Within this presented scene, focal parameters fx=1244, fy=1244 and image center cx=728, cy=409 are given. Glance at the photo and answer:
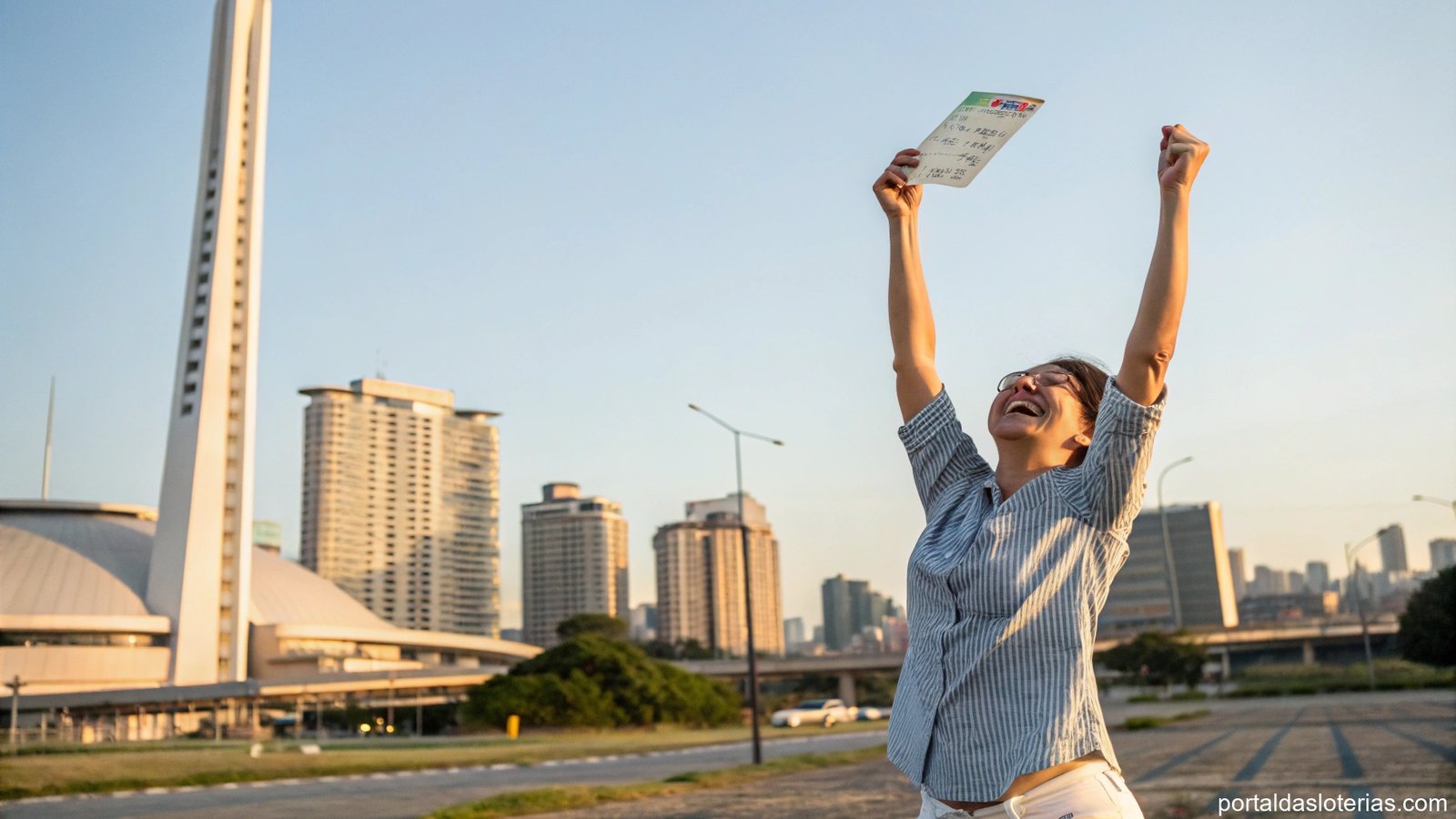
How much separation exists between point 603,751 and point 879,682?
2806 inches

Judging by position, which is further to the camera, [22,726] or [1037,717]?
[22,726]

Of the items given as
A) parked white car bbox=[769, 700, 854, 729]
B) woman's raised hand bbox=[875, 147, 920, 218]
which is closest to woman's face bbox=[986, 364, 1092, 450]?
woman's raised hand bbox=[875, 147, 920, 218]

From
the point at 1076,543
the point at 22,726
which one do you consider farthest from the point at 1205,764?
the point at 22,726

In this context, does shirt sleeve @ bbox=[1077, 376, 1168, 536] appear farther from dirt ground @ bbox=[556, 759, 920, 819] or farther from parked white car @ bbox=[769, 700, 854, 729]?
parked white car @ bbox=[769, 700, 854, 729]

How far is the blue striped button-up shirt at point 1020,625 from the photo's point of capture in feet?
6.40

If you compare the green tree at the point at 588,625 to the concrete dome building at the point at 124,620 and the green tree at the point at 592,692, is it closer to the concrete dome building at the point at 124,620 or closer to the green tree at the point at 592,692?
the concrete dome building at the point at 124,620

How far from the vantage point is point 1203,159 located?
2.14 meters

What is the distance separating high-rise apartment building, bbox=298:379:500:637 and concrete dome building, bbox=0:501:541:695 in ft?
153

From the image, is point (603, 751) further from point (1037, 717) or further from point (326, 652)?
point (326, 652)

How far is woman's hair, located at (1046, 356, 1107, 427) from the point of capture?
232 cm

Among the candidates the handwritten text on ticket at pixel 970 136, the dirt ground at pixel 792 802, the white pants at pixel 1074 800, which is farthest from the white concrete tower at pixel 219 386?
the white pants at pixel 1074 800

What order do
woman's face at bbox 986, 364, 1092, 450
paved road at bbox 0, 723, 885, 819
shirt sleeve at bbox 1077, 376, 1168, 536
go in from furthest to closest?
paved road at bbox 0, 723, 885, 819 → woman's face at bbox 986, 364, 1092, 450 → shirt sleeve at bbox 1077, 376, 1168, 536

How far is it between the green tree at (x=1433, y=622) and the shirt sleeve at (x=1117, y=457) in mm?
47645

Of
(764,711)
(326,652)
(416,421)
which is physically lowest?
(764,711)
